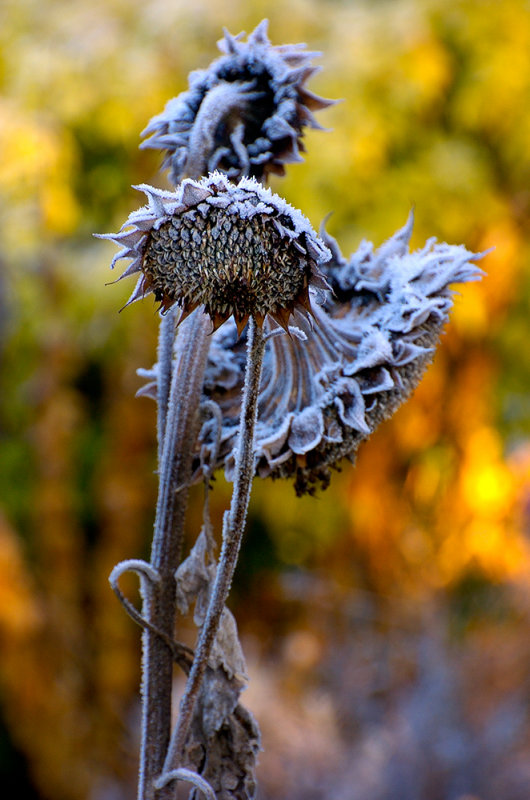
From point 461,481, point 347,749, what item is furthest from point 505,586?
point 347,749

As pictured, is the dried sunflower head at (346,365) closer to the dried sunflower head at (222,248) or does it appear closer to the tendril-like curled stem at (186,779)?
the dried sunflower head at (222,248)

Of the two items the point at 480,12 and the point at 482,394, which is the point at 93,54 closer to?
the point at 480,12

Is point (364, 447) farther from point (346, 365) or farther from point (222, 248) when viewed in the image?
point (222, 248)

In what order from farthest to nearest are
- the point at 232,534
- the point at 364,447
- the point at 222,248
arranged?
the point at 364,447
the point at 232,534
the point at 222,248

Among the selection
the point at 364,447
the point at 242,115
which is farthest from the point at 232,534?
the point at 364,447

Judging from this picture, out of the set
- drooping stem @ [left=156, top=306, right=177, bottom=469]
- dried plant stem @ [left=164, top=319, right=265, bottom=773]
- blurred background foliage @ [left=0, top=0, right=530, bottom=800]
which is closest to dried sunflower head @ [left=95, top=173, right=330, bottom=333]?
dried plant stem @ [left=164, top=319, right=265, bottom=773]

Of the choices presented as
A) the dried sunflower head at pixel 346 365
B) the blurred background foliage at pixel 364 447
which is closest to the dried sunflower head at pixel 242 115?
the dried sunflower head at pixel 346 365

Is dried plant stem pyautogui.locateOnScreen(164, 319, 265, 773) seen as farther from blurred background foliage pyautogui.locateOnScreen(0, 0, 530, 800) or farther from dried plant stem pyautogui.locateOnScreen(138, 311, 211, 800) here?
blurred background foliage pyautogui.locateOnScreen(0, 0, 530, 800)
